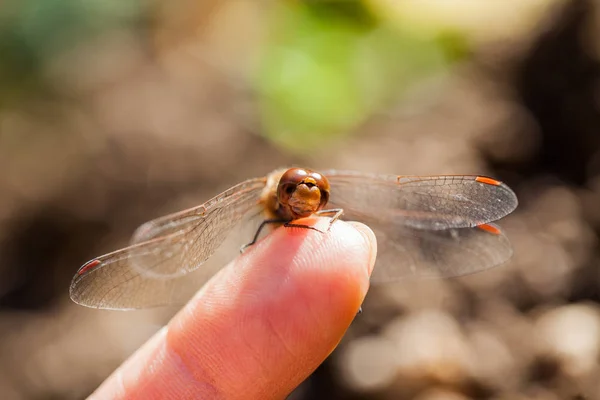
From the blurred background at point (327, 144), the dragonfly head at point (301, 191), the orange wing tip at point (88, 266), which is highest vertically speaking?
the dragonfly head at point (301, 191)

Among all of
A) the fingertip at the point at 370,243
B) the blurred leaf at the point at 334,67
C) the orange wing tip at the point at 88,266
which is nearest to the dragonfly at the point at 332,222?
the orange wing tip at the point at 88,266

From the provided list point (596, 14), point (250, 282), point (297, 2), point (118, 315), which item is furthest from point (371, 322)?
point (297, 2)

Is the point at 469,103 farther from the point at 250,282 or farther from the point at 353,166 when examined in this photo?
the point at 250,282

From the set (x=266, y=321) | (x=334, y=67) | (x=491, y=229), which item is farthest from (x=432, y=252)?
(x=334, y=67)

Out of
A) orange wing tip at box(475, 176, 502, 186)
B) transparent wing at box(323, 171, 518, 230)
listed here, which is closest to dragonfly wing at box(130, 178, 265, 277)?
transparent wing at box(323, 171, 518, 230)

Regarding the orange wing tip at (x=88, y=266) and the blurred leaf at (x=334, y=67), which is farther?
the blurred leaf at (x=334, y=67)

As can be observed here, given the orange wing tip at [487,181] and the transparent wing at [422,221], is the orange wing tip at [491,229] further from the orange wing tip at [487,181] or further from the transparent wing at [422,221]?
the orange wing tip at [487,181]

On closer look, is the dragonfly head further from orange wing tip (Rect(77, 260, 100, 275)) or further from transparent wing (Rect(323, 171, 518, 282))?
orange wing tip (Rect(77, 260, 100, 275))

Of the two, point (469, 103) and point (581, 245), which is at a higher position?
point (469, 103)
